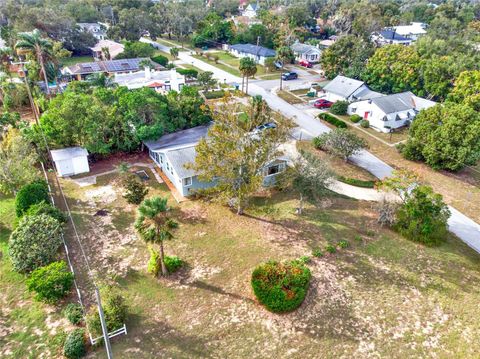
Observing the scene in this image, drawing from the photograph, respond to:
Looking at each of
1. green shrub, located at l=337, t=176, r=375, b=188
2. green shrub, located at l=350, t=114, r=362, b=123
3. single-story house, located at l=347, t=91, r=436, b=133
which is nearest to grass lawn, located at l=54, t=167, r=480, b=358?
green shrub, located at l=337, t=176, r=375, b=188

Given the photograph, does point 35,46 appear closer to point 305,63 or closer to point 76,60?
point 76,60

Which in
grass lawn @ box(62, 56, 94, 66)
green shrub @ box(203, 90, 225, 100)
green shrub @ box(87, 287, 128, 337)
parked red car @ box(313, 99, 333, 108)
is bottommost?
green shrub @ box(87, 287, 128, 337)

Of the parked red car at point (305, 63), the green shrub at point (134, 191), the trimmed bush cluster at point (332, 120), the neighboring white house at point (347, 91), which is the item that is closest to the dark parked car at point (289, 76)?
the parked red car at point (305, 63)

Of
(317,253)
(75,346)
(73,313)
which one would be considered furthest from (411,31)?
(75,346)

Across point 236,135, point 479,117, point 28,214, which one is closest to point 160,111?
point 236,135

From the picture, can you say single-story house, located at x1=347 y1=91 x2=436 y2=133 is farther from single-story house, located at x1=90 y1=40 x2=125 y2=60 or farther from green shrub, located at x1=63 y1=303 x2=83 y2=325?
single-story house, located at x1=90 y1=40 x2=125 y2=60

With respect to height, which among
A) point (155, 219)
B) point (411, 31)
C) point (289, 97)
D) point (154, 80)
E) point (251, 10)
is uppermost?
point (251, 10)

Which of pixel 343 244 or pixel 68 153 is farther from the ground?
pixel 68 153
